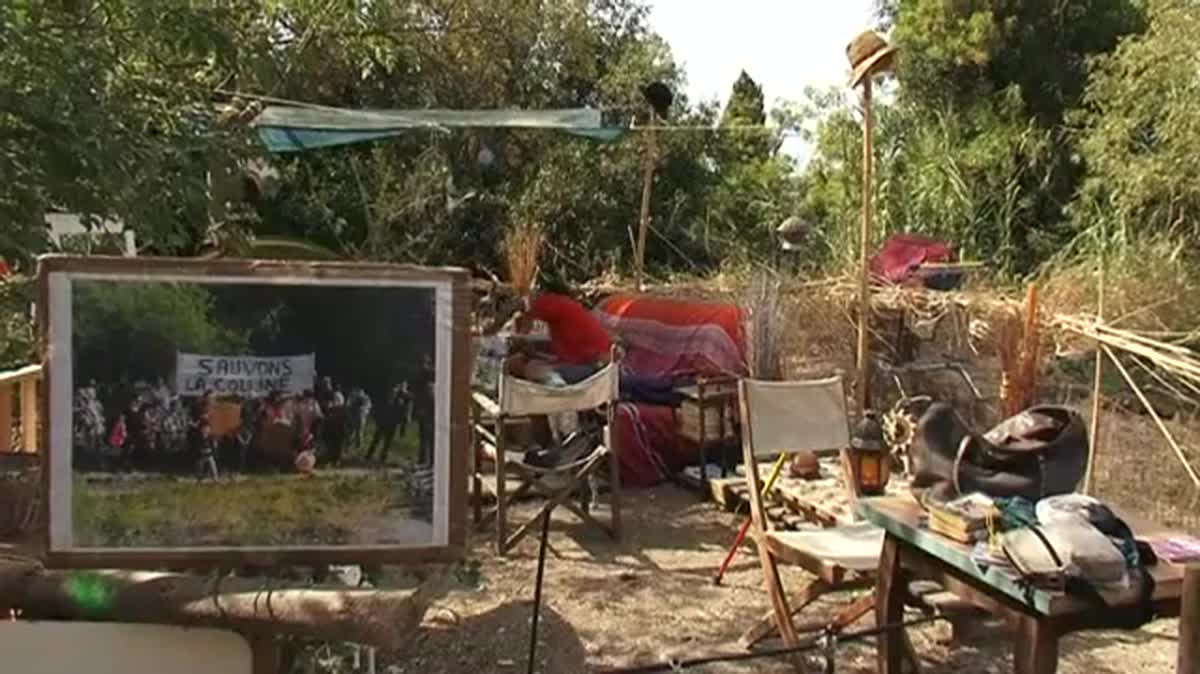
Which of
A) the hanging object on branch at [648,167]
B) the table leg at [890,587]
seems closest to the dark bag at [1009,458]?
the table leg at [890,587]

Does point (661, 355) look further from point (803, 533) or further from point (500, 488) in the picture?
point (803, 533)

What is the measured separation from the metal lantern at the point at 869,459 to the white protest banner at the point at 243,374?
2.67 meters

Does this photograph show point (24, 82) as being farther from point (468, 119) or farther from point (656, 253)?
point (656, 253)

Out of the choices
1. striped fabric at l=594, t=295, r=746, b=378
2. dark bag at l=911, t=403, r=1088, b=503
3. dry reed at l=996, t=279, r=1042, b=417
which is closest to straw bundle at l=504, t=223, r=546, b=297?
striped fabric at l=594, t=295, r=746, b=378

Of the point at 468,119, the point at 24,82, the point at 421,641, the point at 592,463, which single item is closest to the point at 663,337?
the point at 468,119

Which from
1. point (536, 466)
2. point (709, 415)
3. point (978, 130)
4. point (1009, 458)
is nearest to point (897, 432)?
point (709, 415)

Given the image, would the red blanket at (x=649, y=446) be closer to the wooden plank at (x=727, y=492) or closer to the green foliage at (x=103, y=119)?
the wooden plank at (x=727, y=492)

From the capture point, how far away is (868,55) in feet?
17.0

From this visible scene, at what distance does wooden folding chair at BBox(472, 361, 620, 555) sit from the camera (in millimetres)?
4695

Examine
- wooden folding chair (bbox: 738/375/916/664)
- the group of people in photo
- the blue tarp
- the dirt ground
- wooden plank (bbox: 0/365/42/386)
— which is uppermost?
the blue tarp

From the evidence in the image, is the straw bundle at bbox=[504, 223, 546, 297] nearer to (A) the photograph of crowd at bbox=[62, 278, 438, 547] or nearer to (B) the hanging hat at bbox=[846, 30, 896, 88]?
(B) the hanging hat at bbox=[846, 30, 896, 88]

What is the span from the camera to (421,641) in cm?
373

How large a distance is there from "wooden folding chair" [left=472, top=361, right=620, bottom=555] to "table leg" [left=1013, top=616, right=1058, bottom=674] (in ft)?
7.53

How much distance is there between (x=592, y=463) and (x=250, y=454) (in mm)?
2885
